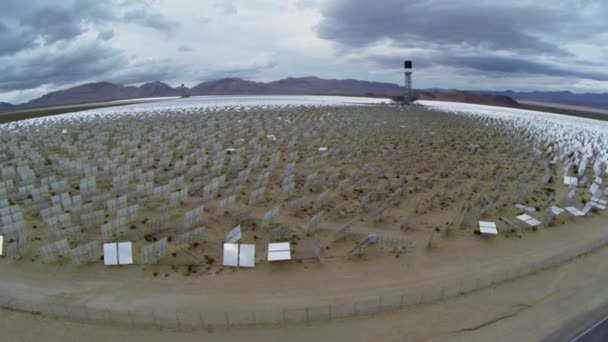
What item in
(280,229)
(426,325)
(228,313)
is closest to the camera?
(426,325)

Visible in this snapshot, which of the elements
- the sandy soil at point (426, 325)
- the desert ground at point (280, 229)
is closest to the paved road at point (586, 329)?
the sandy soil at point (426, 325)

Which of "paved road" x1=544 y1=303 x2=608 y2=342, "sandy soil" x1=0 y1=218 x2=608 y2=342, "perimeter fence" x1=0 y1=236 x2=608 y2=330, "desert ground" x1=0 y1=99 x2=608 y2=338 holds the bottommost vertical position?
"paved road" x1=544 y1=303 x2=608 y2=342

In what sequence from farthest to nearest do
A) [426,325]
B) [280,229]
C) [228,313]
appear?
1. [280,229]
2. [228,313]
3. [426,325]

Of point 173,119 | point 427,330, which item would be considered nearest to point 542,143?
point 427,330

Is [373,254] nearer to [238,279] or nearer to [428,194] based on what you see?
[238,279]

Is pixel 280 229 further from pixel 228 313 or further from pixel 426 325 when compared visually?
pixel 426 325

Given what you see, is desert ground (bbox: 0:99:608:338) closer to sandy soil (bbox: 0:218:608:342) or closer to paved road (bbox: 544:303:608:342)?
sandy soil (bbox: 0:218:608:342)

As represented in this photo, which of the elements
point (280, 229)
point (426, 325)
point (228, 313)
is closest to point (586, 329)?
point (426, 325)

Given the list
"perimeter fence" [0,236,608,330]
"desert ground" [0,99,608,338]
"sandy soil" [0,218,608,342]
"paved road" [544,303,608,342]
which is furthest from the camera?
"desert ground" [0,99,608,338]

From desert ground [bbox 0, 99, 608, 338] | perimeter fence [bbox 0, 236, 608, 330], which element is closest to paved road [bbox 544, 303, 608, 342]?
desert ground [bbox 0, 99, 608, 338]
